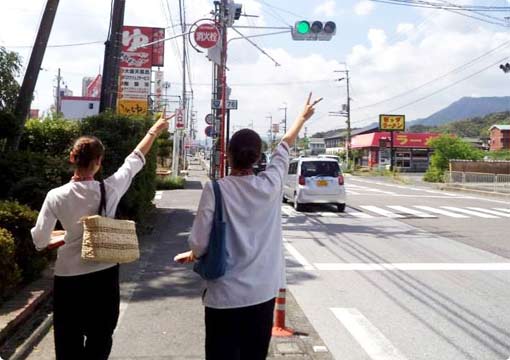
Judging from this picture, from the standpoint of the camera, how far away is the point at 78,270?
3.07 metres

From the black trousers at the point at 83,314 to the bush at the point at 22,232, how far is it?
283 centimetres

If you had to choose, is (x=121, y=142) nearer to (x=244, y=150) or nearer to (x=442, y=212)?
(x=244, y=150)

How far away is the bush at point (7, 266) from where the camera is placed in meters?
4.96

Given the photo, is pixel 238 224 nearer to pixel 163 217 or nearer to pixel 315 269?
pixel 315 269

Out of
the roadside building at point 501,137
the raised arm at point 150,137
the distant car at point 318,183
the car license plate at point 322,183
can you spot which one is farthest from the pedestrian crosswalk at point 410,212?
the roadside building at point 501,137

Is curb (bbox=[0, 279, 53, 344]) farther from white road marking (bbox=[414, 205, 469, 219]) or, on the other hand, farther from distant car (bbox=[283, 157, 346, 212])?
white road marking (bbox=[414, 205, 469, 219])

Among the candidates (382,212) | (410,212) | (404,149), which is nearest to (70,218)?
(382,212)

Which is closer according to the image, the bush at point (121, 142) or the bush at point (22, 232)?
the bush at point (22, 232)

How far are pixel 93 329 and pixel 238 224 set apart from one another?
1199mm

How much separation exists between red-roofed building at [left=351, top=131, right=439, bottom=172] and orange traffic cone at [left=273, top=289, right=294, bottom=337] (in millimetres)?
61075

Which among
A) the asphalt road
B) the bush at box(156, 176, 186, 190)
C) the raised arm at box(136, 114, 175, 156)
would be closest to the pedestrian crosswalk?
the asphalt road

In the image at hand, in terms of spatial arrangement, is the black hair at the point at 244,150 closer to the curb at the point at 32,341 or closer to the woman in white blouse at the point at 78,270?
the woman in white blouse at the point at 78,270

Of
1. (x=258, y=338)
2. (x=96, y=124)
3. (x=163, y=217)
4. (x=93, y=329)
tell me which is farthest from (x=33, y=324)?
(x=163, y=217)

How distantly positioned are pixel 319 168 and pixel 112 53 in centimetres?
783
